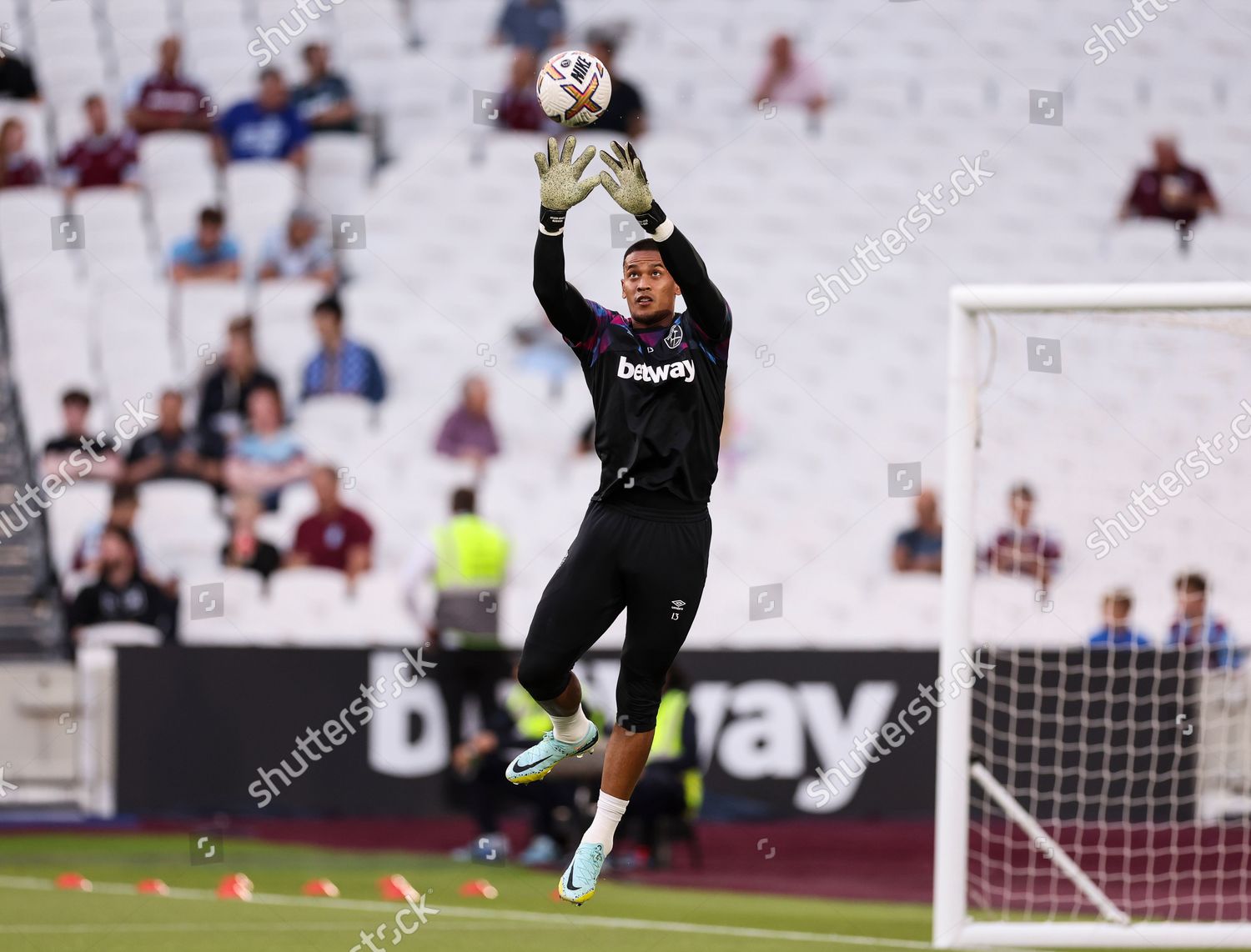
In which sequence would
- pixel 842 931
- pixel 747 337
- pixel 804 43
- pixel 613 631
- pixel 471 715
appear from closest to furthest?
pixel 842 931
pixel 471 715
pixel 613 631
pixel 747 337
pixel 804 43

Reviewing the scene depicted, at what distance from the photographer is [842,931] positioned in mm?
8805

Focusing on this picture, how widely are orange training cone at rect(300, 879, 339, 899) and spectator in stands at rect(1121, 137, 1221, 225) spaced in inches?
425

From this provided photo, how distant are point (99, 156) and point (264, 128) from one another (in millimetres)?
1656

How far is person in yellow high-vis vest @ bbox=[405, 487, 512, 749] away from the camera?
12.0 meters

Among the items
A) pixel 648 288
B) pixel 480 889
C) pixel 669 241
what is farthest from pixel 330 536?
pixel 669 241

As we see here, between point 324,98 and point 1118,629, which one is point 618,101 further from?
point 1118,629

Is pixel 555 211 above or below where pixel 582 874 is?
above

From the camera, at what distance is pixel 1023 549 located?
14688 mm

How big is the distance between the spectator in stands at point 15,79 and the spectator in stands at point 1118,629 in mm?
11624

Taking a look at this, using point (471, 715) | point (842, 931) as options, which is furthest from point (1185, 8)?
point (842, 931)

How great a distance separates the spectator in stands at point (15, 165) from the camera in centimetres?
1684

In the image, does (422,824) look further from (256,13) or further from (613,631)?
(256,13)

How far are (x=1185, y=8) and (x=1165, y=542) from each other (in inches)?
233

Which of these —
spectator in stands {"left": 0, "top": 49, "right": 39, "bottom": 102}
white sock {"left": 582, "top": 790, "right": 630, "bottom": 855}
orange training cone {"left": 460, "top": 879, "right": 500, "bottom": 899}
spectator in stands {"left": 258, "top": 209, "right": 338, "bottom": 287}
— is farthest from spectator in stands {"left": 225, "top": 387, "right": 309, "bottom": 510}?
white sock {"left": 582, "top": 790, "right": 630, "bottom": 855}
